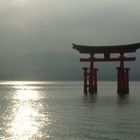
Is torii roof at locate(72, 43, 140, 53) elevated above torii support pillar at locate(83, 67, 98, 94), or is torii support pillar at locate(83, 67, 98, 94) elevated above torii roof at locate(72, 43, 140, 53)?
torii roof at locate(72, 43, 140, 53)

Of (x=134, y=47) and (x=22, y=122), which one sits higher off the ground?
(x=134, y=47)

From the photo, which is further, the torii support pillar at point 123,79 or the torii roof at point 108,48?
the torii support pillar at point 123,79

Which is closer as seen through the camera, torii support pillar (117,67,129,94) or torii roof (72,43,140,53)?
torii roof (72,43,140,53)

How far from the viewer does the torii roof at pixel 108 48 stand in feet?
181

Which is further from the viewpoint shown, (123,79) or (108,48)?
(123,79)

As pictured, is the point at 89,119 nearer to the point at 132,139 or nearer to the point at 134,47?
the point at 132,139

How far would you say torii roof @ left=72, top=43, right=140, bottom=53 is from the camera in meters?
55.1

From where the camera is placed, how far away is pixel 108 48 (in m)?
56.5

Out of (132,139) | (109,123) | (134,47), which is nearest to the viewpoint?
(132,139)

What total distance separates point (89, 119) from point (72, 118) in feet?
3.99

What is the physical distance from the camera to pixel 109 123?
27.7 metres

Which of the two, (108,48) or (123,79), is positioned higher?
(108,48)

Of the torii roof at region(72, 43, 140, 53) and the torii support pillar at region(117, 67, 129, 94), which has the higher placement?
the torii roof at region(72, 43, 140, 53)

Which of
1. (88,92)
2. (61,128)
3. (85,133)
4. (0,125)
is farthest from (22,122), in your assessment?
(88,92)
